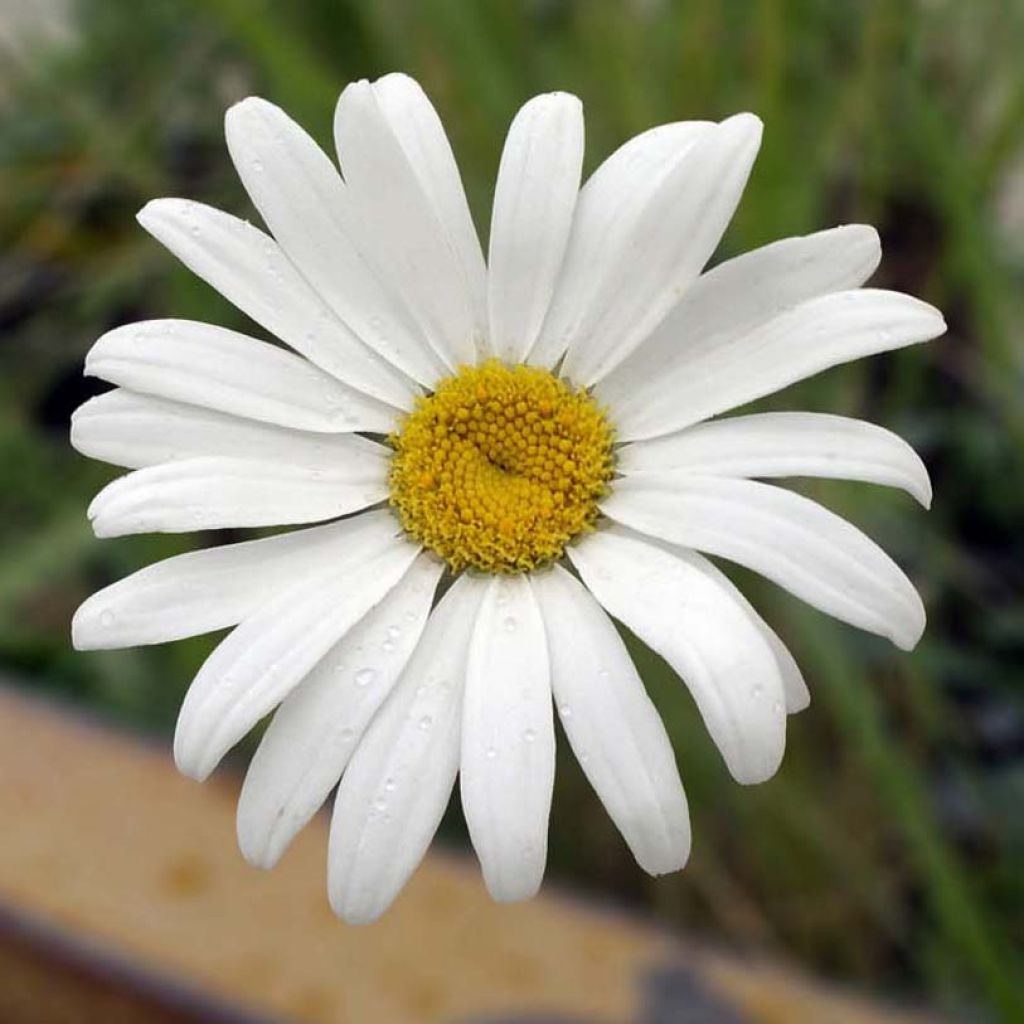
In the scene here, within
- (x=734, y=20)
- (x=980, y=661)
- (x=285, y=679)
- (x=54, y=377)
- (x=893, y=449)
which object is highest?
(x=734, y=20)

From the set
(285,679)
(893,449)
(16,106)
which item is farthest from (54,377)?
(893,449)

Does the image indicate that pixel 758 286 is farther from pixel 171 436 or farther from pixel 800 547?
pixel 171 436

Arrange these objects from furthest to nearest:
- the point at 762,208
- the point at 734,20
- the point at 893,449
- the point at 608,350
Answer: the point at 734,20, the point at 762,208, the point at 608,350, the point at 893,449

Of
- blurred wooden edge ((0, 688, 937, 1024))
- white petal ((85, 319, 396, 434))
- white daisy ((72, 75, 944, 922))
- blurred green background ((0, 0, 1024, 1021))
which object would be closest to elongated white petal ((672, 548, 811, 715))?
white daisy ((72, 75, 944, 922))

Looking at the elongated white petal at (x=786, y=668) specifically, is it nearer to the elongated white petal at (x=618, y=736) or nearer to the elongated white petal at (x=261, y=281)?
the elongated white petal at (x=618, y=736)

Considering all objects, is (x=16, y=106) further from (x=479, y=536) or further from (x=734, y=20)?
(x=479, y=536)

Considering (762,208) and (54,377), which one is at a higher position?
(54,377)

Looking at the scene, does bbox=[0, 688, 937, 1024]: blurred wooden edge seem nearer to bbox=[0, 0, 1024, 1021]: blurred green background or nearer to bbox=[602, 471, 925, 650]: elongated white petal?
bbox=[0, 0, 1024, 1021]: blurred green background

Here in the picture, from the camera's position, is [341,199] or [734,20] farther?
[734,20]

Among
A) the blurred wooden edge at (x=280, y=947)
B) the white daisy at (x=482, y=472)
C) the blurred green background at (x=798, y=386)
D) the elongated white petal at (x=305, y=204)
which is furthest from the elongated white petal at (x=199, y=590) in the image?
the blurred wooden edge at (x=280, y=947)
